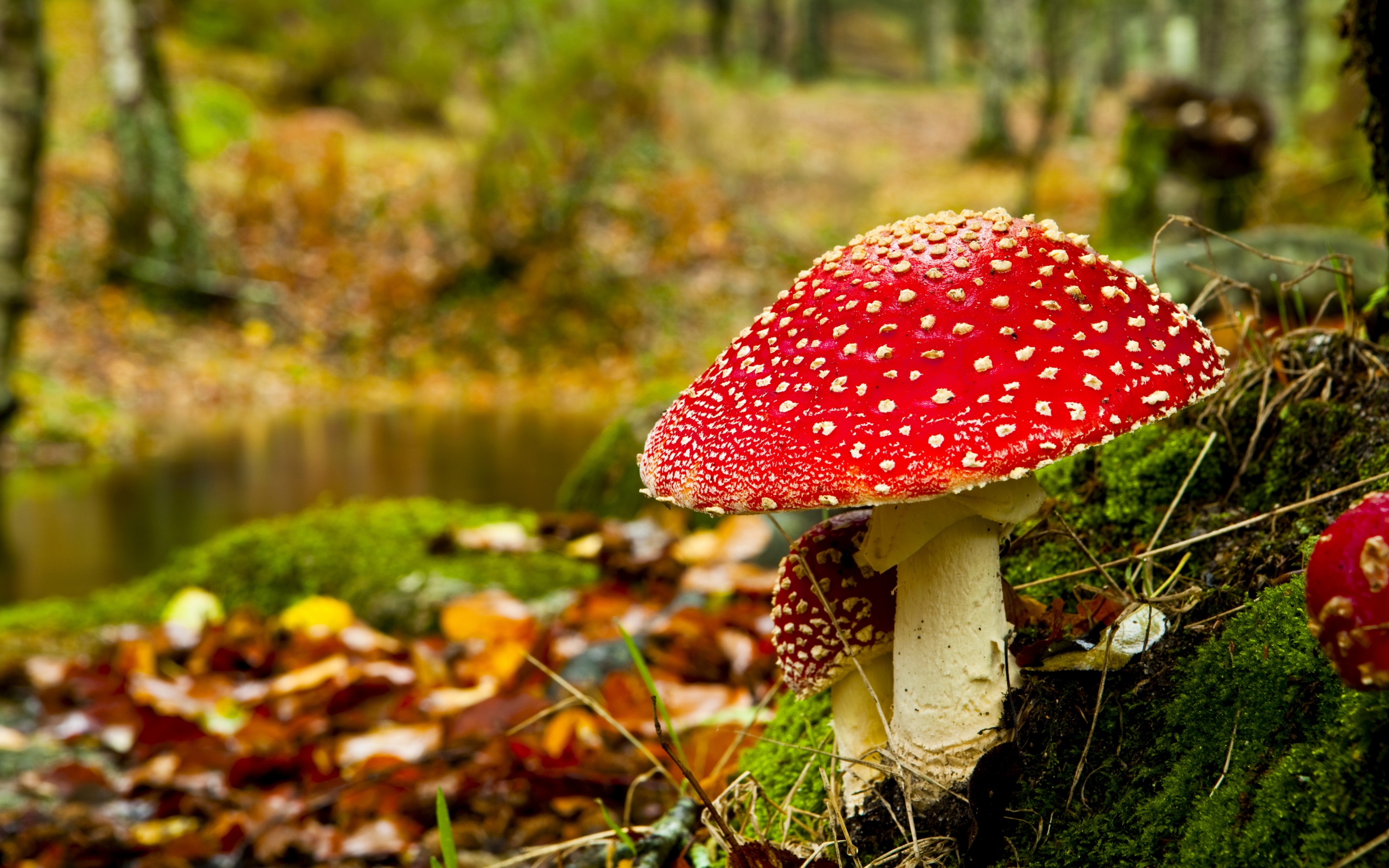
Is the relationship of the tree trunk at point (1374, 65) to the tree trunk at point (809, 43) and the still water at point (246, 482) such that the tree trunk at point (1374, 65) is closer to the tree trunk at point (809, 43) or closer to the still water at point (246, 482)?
the still water at point (246, 482)

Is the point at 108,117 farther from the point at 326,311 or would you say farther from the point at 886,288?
the point at 886,288

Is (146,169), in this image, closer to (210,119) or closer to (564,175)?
(564,175)

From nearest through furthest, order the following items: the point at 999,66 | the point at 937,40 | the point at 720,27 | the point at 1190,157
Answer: the point at 1190,157 < the point at 999,66 < the point at 720,27 < the point at 937,40

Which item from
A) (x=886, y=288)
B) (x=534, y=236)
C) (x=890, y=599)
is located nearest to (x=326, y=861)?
(x=890, y=599)

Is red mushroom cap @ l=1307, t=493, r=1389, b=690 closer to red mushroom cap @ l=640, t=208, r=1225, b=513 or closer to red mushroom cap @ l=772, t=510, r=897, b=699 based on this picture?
red mushroom cap @ l=640, t=208, r=1225, b=513

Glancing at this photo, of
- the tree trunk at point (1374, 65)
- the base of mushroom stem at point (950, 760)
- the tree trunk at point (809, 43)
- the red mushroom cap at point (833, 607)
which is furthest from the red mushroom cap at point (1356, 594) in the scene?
the tree trunk at point (809, 43)

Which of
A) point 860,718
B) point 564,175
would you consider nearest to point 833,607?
point 860,718

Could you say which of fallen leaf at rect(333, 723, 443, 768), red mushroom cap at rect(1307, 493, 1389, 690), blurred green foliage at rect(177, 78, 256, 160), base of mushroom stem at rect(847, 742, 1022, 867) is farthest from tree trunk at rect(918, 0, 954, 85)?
red mushroom cap at rect(1307, 493, 1389, 690)
